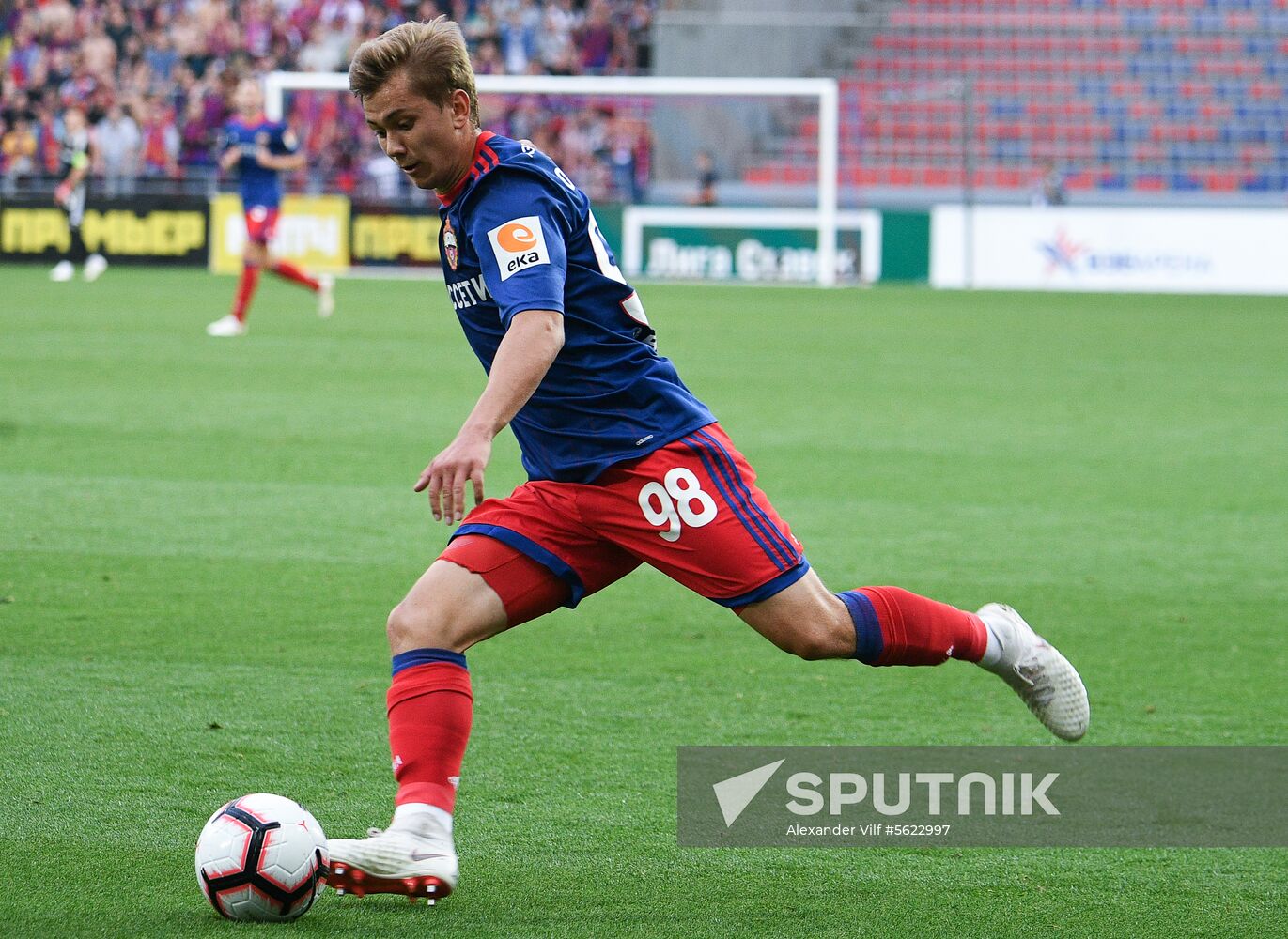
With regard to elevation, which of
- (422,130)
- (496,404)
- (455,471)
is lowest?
(455,471)

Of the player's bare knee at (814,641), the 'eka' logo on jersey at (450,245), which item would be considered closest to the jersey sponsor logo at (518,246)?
the 'eka' logo on jersey at (450,245)

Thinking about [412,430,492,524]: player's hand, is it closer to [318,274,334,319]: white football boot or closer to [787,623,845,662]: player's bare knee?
[787,623,845,662]: player's bare knee

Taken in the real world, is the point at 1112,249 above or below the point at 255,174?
below

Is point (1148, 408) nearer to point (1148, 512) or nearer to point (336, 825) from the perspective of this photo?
point (1148, 512)

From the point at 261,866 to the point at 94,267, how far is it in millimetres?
22068

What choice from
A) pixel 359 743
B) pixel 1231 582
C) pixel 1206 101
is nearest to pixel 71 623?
pixel 359 743

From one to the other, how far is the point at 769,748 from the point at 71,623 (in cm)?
245

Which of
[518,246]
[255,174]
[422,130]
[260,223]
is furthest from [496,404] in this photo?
[255,174]

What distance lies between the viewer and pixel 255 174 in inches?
650

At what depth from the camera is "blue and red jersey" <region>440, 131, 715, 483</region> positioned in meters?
3.45

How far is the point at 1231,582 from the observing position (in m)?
6.78

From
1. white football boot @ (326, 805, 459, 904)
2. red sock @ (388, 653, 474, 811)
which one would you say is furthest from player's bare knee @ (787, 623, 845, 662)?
white football boot @ (326, 805, 459, 904)

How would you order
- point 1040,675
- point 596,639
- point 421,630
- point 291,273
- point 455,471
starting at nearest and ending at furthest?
point 455,471, point 421,630, point 1040,675, point 596,639, point 291,273

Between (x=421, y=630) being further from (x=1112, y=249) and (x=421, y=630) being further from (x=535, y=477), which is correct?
(x=1112, y=249)
